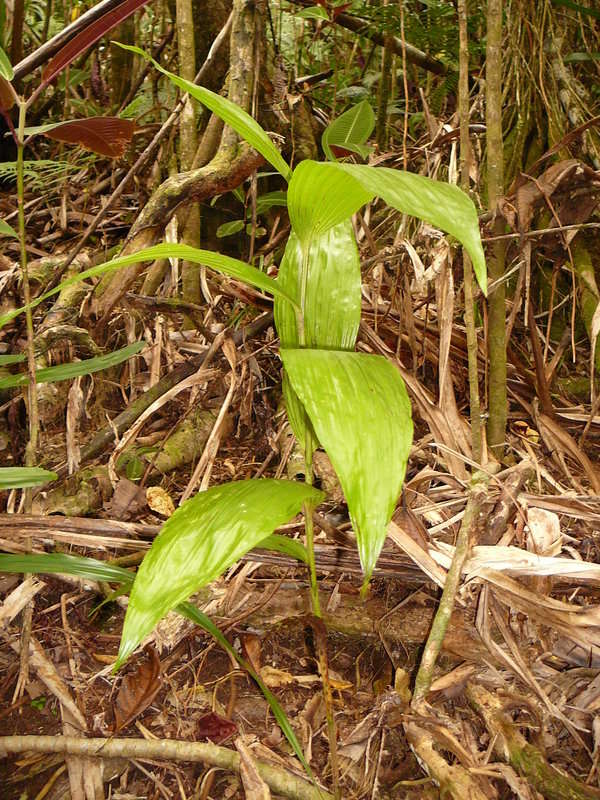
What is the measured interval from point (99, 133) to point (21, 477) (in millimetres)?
717

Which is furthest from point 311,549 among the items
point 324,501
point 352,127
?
point 352,127

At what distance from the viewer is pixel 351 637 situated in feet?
3.86

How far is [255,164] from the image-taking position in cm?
144

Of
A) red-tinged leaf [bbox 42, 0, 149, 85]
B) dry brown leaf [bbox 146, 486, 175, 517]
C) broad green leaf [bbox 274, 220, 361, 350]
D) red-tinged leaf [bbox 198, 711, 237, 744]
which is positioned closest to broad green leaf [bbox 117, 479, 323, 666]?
broad green leaf [bbox 274, 220, 361, 350]

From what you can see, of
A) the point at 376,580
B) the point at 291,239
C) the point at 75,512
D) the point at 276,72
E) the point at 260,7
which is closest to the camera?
the point at 291,239

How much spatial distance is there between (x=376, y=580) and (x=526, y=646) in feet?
0.94

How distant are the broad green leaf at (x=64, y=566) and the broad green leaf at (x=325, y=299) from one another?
361 mm

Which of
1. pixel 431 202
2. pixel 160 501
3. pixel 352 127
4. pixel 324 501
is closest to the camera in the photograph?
pixel 431 202

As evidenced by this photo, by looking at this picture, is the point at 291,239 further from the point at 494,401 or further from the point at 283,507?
the point at 494,401

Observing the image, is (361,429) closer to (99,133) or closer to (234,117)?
(234,117)

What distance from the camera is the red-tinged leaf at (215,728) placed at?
102 cm

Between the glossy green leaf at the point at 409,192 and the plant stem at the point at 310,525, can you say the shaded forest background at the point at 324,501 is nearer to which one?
the plant stem at the point at 310,525

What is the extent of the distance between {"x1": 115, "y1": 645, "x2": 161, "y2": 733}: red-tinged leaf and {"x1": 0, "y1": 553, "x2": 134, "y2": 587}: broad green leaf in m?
0.21

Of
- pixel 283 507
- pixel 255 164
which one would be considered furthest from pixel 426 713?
pixel 255 164
